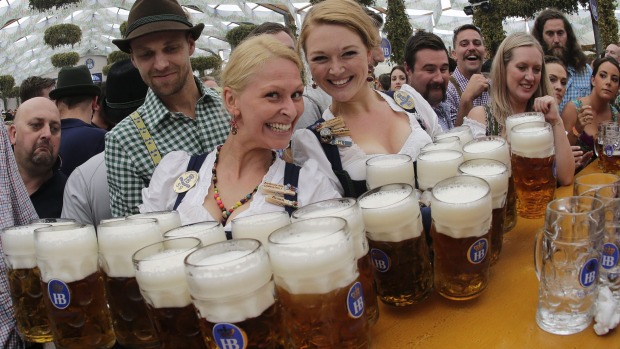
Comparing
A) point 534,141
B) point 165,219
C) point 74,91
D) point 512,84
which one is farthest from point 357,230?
point 74,91

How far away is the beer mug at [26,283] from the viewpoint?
3.49ft

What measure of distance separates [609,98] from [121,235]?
11.5 ft

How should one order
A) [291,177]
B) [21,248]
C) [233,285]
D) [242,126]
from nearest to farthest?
[233,285] < [21,248] < [291,177] < [242,126]

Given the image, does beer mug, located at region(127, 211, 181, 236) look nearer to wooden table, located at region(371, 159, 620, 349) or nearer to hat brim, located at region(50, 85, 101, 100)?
wooden table, located at region(371, 159, 620, 349)

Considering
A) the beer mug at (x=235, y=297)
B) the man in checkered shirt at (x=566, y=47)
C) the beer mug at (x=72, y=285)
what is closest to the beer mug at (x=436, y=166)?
the beer mug at (x=235, y=297)

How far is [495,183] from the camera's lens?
3.56ft

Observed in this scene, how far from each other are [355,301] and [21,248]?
0.77 m

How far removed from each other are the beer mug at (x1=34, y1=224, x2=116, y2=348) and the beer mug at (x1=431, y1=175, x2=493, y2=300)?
0.71 m

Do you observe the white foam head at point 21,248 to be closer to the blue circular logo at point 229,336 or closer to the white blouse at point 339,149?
the blue circular logo at point 229,336

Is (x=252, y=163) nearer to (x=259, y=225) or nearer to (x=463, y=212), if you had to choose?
(x=259, y=225)

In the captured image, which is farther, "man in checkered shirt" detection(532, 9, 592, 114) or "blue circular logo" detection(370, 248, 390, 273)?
"man in checkered shirt" detection(532, 9, 592, 114)

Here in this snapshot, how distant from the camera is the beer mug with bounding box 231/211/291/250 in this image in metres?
0.96

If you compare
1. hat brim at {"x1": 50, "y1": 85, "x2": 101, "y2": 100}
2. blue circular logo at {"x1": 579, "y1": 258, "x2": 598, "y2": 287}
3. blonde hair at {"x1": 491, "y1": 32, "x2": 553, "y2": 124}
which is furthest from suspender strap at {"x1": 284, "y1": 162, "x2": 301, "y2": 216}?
hat brim at {"x1": 50, "y1": 85, "x2": 101, "y2": 100}

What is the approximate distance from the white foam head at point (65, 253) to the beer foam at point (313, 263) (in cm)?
45
